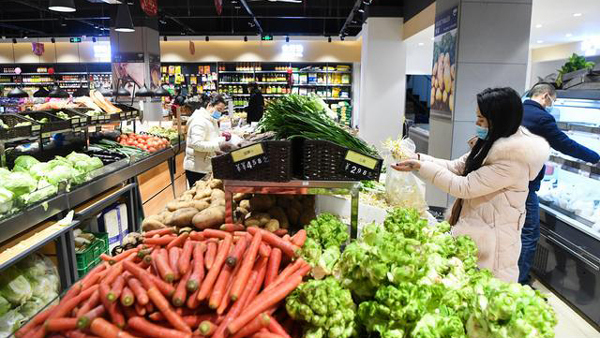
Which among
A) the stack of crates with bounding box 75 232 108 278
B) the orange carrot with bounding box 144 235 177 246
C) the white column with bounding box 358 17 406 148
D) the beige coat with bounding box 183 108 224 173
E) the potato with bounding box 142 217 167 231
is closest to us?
the orange carrot with bounding box 144 235 177 246

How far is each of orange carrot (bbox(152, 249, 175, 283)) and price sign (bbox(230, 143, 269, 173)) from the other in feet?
1.85

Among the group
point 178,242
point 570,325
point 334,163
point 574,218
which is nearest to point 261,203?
point 334,163

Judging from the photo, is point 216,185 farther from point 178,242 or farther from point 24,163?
point 24,163

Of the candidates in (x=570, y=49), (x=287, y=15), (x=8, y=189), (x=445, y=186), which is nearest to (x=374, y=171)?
(x=445, y=186)

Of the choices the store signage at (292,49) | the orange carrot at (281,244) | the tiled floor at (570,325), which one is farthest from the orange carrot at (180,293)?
the store signage at (292,49)

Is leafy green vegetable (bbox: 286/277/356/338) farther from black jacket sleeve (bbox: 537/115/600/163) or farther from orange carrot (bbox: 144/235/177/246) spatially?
black jacket sleeve (bbox: 537/115/600/163)

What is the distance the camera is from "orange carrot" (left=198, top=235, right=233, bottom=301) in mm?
1360

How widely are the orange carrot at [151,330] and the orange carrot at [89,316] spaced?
10 cm

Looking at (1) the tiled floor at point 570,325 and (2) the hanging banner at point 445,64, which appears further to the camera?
(2) the hanging banner at point 445,64

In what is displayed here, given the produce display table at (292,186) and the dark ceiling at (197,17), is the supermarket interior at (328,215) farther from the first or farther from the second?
the dark ceiling at (197,17)

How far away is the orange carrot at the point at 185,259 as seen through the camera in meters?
1.46

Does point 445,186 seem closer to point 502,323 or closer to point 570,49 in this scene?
point 502,323

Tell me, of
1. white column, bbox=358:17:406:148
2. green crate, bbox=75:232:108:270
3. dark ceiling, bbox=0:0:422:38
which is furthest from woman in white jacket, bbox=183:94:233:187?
dark ceiling, bbox=0:0:422:38

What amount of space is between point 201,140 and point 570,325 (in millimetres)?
3943
